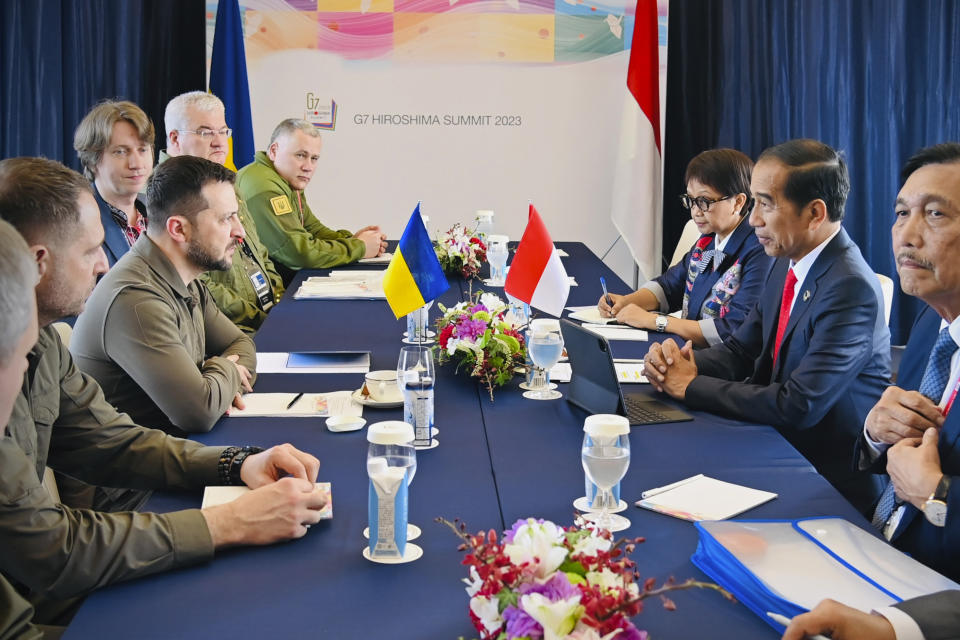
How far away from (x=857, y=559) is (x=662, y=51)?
5.54 m

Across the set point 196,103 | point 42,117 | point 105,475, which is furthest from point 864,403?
point 42,117

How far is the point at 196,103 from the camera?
4.84 m

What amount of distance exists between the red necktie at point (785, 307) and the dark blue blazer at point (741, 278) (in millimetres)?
569

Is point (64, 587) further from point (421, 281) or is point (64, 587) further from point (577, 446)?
point (421, 281)

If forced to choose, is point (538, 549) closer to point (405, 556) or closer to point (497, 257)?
point (405, 556)

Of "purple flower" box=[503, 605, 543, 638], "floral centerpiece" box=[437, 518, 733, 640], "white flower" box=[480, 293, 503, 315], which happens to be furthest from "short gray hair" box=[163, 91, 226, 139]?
"purple flower" box=[503, 605, 543, 638]

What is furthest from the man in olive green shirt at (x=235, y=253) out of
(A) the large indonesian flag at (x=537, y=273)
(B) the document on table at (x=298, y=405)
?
(B) the document on table at (x=298, y=405)

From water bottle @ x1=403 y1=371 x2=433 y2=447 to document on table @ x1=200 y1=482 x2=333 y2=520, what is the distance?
0.35 m

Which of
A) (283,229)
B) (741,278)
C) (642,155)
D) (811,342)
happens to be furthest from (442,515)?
(642,155)

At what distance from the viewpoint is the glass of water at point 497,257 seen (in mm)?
4512

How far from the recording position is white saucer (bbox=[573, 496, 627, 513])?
1.88m

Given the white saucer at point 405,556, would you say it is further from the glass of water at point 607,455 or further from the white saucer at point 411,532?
the glass of water at point 607,455

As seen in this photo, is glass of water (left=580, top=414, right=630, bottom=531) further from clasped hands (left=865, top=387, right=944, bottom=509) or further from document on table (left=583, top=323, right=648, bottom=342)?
document on table (left=583, top=323, right=648, bottom=342)

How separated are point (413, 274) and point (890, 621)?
1.90 meters
